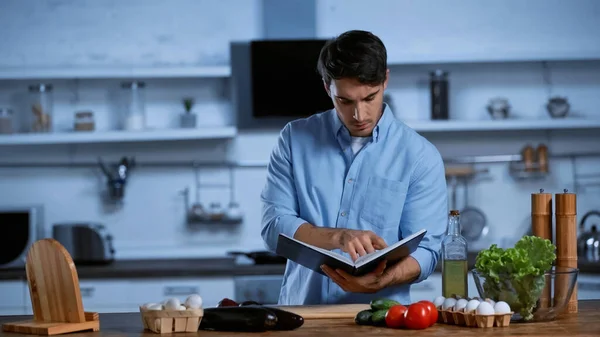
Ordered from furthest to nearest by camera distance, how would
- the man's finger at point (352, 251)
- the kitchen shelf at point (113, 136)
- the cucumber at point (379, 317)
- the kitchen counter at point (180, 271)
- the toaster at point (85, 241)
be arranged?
the kitchen shelf at point (113, 136) → the toaster at point (85, 241) → the kitchen counter at point (180, 271) → the man's finger at point (352, 251) → the cucumber at point (379, 317)

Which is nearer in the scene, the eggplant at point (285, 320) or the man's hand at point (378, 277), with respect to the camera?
the eggplant at point (285, 320)

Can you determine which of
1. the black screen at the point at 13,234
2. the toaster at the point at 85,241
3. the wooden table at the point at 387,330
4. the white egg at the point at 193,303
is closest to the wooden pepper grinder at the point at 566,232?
the wooden table at the point at 387,330

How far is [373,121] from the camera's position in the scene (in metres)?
2.72

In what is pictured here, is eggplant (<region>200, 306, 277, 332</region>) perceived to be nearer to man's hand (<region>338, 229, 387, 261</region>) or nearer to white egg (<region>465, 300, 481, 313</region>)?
man's hand (<region>338, 229, 387, 261</region>)

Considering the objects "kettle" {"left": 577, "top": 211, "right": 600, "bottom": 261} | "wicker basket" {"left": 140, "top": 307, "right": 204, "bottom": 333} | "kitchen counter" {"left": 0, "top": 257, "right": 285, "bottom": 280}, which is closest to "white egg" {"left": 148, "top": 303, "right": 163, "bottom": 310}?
"wicker basket" {"left": 140, "top": 307, "right": 204, "bottom": 333}

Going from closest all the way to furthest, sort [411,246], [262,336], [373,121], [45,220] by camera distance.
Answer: [262,336]
[411,246]
[373,121]
[45,220]

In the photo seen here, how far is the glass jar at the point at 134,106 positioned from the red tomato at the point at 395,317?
278 centimetres

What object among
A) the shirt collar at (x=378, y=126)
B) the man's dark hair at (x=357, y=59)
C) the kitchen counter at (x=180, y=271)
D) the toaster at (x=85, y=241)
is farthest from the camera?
the toaster at (x=85, y=241)

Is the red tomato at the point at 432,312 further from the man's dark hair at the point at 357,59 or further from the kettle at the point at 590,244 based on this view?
the kettle at the point at 590,244

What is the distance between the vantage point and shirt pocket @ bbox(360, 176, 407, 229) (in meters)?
2.73

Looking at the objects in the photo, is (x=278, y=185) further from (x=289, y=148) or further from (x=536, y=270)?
(x=536, y=270)

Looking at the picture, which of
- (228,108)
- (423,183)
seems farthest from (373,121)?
(228,108)

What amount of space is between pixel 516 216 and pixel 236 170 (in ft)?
5.11

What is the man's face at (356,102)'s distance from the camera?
2.61 m
